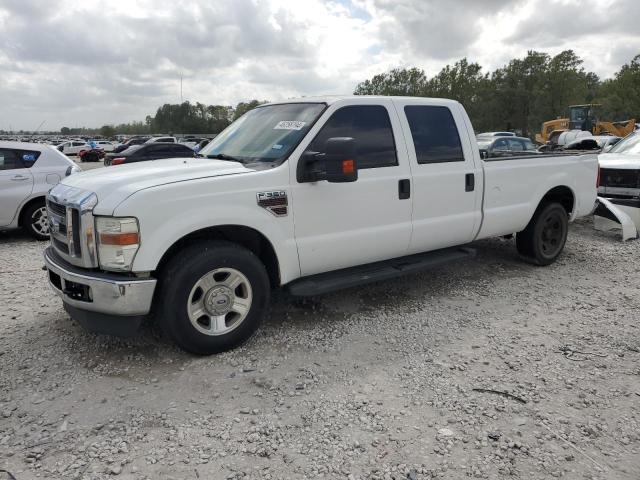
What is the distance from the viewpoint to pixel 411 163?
4559 mm

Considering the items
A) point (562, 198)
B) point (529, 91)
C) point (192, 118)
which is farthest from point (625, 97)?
point (192, 118)

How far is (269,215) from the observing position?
3.79 meters

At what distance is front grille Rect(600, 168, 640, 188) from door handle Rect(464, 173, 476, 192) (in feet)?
15.0

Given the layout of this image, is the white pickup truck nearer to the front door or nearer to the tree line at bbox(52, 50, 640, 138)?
the front door

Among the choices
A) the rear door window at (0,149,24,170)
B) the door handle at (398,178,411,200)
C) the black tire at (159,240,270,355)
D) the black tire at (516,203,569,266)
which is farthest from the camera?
the rear door window at (0,149,24,170)

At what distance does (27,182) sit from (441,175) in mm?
6241

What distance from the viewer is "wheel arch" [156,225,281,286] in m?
3.66

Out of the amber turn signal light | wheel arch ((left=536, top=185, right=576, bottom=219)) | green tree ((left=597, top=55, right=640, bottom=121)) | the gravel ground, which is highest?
green tree ((left=597, top=55, right=640, bottom=121))

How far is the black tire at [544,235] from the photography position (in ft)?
19.8

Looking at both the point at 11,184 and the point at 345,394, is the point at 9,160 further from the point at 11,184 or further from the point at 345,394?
the point at 345,394

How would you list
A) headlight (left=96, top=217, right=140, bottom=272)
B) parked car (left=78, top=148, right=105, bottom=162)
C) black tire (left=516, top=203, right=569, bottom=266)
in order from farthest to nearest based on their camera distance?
parked car (left=78, top=148, right=105, bottom=162) < black tire (left=516, top=203, right=569, bottom=266) < headlight (left=96, top=217, right=140, bottom=272)

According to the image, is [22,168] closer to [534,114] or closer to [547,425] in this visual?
[547,425]

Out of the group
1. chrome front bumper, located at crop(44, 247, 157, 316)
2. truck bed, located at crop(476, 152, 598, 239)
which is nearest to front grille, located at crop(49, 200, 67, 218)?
chrome front bumper, located at crop(44, 247, 157, 316)

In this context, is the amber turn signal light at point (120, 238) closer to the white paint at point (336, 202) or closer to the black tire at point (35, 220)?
the white paint at point (336, 202)
